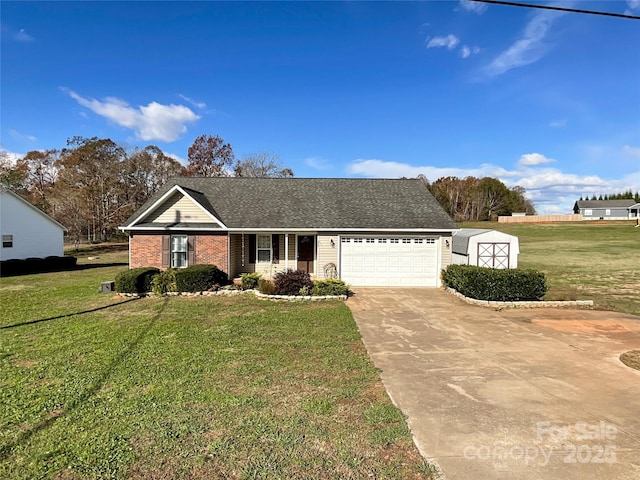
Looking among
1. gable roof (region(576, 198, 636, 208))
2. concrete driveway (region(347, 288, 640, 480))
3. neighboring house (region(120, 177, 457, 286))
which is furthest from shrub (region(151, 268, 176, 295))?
gable roof (region(576, 198, 636, 208))

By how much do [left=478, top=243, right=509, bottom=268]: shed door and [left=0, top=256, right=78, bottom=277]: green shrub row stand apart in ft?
84.1

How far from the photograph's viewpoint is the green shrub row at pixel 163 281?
13625mm

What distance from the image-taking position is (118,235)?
4662 cm

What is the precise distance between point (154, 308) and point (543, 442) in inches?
430

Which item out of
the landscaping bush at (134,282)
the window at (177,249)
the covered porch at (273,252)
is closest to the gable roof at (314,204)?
the covered porch at (273,252)

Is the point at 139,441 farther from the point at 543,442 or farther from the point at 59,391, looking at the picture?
the point at 543,442

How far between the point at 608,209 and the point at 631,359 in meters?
97.5

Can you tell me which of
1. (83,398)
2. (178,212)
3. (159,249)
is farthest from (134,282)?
(83,398)

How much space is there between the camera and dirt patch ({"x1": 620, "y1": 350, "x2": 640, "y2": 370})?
691 cm

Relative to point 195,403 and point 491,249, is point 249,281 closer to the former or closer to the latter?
point 195,403

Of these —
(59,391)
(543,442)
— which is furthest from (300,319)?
(543,442)

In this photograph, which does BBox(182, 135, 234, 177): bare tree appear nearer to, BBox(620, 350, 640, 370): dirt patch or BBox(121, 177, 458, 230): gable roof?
BBox(121, 177, 458, 230): gable roof

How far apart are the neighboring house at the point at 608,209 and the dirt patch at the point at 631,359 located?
9124 cm

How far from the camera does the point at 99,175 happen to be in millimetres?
41594
